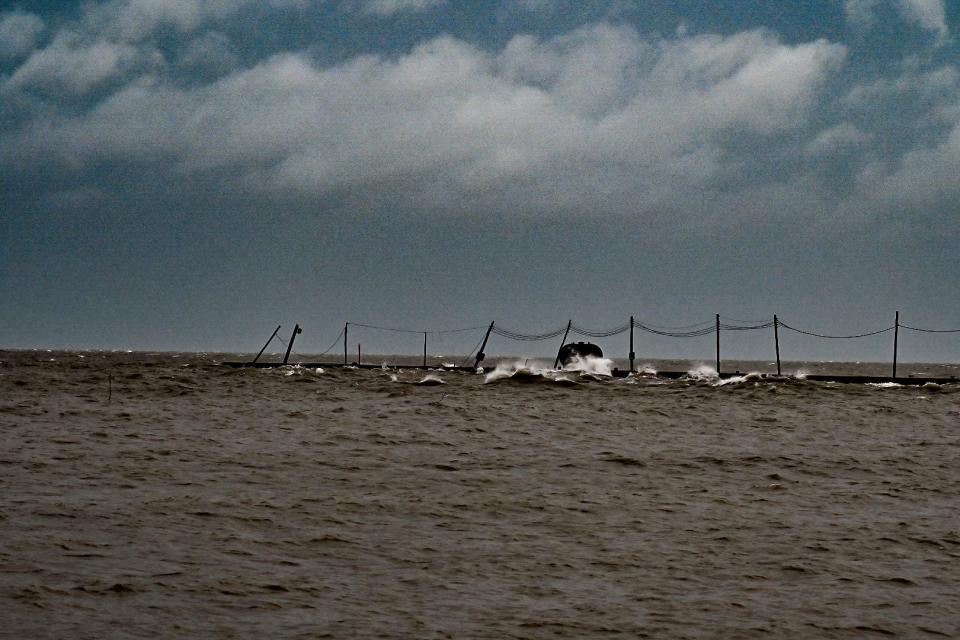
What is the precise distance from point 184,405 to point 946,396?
1369 inches

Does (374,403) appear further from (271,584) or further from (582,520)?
(271,584)

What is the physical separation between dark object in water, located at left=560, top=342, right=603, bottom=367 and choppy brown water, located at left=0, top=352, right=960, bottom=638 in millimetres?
31459

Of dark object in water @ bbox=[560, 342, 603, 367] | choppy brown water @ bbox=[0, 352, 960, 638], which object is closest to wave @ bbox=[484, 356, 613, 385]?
dark object in water @ bbox=[560, 342, 603, 367]

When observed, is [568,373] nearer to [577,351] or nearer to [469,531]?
[577,351]

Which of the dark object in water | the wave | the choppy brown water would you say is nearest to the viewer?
the choppy brown water

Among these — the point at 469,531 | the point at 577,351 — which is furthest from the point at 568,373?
the point at 469,531

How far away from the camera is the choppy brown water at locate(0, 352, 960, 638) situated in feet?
25.8

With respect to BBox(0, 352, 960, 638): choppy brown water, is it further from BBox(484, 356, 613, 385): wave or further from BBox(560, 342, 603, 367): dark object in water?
BBox(560, 342, 603, 367): dark object in water

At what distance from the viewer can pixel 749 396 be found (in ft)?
138

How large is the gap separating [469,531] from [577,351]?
4649 cm

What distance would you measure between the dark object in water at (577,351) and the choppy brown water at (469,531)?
103 ft

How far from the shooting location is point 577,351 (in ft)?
189

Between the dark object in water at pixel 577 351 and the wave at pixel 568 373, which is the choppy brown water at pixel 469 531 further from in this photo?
the dark object in water at pixel 577 351

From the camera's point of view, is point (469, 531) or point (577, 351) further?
point (577, 351)
